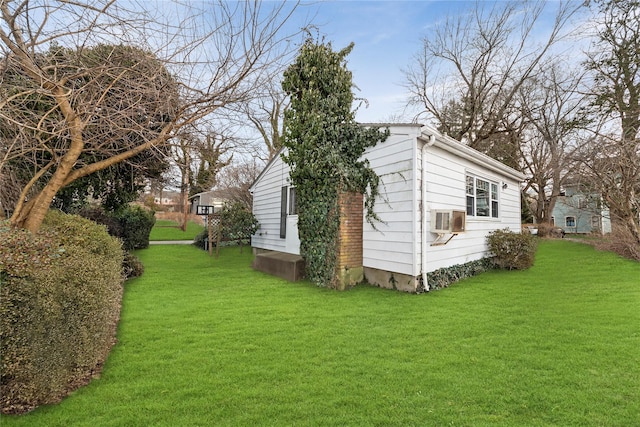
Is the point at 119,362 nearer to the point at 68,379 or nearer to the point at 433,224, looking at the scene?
the point at 68,379

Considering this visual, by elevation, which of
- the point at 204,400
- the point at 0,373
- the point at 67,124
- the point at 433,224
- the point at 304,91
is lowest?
the point at 204,400

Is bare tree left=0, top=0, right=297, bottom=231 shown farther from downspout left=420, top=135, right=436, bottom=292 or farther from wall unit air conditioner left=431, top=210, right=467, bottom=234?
wall unit air conditioner left=431, top=210, right=467, bottom=234

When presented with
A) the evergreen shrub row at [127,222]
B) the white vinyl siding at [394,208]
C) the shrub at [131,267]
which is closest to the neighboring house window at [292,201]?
the white vinyl siding at [394,208]

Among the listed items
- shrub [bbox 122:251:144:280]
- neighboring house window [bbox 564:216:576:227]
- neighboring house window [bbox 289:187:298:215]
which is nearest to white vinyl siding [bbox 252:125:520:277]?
neighboring house window [bbox 289:187:298:215]

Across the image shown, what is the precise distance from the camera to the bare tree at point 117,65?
3465mm

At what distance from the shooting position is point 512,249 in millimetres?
8438

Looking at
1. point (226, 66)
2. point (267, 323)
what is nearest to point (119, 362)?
point (267, 323)

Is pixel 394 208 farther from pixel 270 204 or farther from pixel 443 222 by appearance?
pixel 270 204

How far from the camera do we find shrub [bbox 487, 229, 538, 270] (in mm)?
8422

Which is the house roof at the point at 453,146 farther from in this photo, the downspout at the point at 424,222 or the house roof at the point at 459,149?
the downspout at the point at 424,222

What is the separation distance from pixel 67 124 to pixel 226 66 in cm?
231

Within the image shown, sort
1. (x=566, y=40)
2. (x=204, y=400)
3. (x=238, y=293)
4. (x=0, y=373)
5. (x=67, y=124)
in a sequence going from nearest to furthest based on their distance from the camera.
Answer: (x=0, y=373) → (x=204, y=400) → (x=67, y=124) → (x=238, y=293) → (x=566, y=40)

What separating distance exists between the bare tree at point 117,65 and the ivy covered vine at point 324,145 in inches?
80.4

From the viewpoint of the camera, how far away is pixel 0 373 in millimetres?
2201
